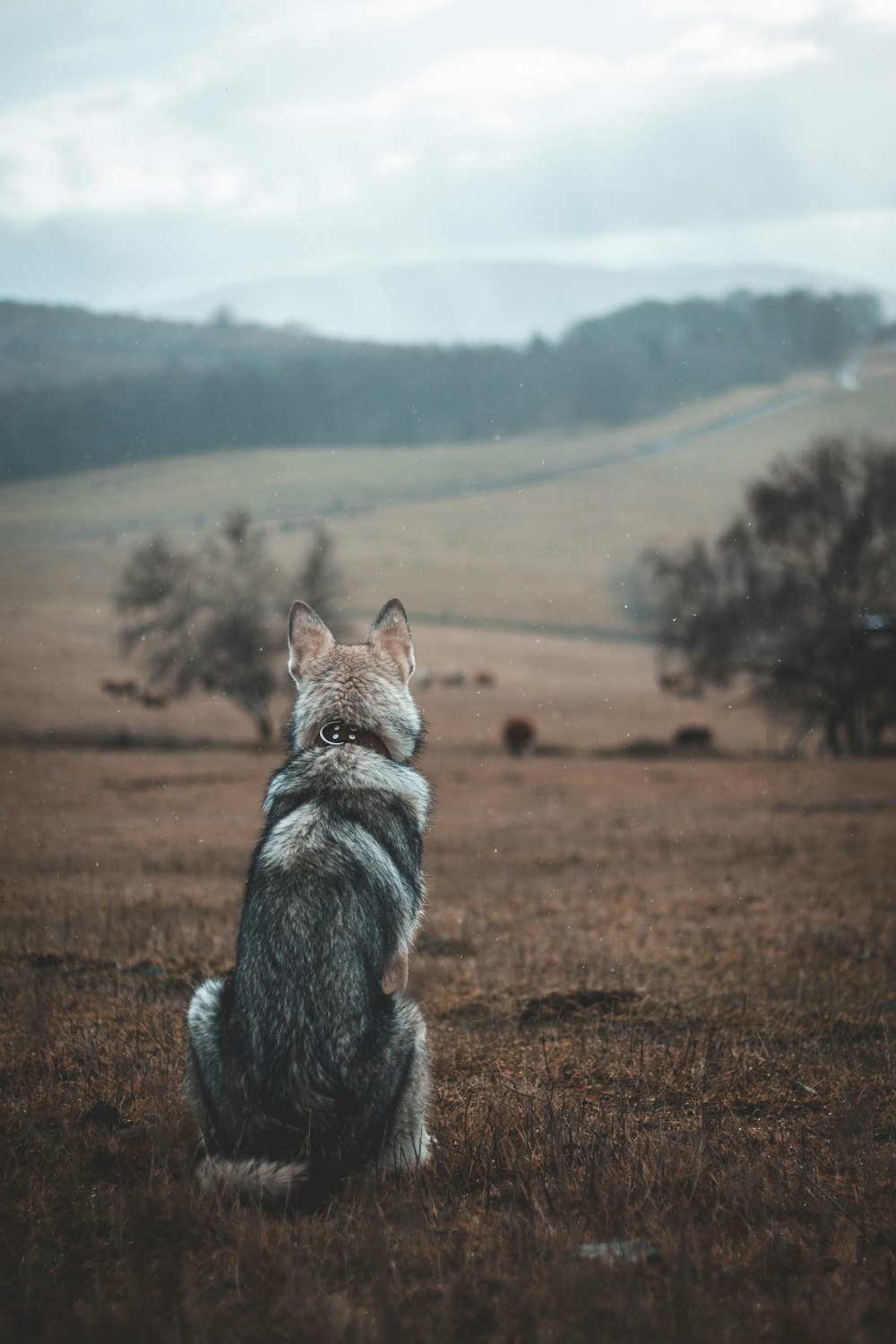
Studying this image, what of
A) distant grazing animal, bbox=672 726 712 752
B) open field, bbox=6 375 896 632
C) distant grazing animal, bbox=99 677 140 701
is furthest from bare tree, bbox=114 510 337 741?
distant grazing animal, bbox=672 726 712 752

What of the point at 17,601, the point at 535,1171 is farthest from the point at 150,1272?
the point at 17,601

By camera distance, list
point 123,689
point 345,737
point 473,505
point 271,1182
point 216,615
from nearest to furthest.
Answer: point 271,1182 → point 345,737 → point 216,615 → point 123,689 → point 473,505

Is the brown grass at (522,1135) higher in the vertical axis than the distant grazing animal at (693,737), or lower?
higher

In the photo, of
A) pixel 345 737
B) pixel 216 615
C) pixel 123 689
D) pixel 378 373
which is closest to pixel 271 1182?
pixel 345 737

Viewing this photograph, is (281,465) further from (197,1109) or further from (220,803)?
(197,1109)

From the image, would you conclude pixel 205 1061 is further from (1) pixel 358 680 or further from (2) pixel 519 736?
(2) pixel 519 736

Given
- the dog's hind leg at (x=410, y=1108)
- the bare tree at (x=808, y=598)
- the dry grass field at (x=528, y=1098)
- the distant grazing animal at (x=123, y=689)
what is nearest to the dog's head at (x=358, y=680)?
the dry grass field at (x=528, y=1098)

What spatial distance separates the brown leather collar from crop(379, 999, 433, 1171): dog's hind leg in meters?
1.44

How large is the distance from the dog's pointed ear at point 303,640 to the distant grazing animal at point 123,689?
5024 centimetres

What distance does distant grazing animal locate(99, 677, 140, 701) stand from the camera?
53.8 metres

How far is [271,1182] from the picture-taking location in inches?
159

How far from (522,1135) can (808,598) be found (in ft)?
140

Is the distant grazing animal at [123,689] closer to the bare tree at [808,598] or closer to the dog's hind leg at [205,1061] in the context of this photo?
the bare tree at [808,598]

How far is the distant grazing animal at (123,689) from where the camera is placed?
176ft
